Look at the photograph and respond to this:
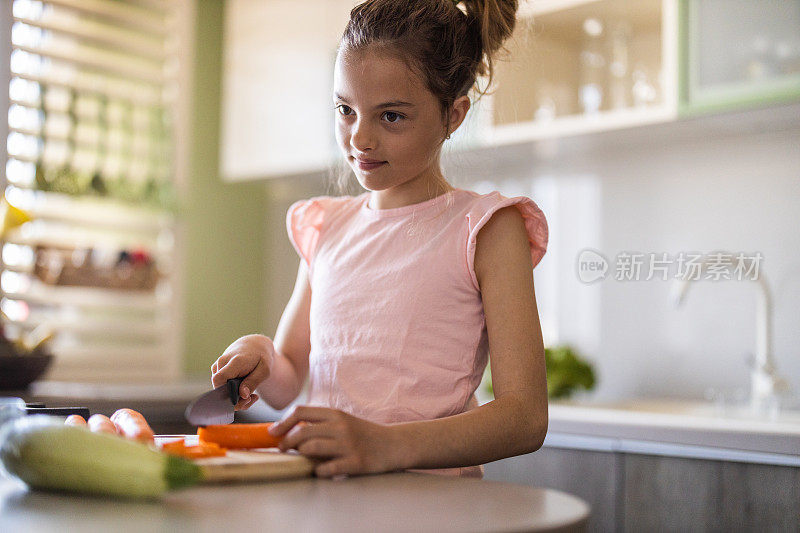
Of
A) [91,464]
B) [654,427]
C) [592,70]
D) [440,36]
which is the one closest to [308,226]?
[440,36]

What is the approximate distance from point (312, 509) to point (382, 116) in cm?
53

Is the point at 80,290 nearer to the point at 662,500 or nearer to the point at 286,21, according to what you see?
the point at 286,21

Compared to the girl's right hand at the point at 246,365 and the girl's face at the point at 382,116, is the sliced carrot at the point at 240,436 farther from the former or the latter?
the girl's face at the point at 382,116

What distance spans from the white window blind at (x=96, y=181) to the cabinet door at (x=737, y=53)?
1.79m

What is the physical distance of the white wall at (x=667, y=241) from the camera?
7.07ft

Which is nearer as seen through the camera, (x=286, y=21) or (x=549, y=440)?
(x=549, y=440)

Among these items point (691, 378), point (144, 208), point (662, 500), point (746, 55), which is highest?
point (746, 55)

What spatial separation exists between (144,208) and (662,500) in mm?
1986

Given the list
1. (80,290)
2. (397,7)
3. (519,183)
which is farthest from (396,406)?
(80,290)

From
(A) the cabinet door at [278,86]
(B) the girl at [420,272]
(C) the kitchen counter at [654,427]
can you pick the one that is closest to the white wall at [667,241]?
(C) the kitchen counter at [654,427]

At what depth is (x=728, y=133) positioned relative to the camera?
2.23m

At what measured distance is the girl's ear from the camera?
108cm
